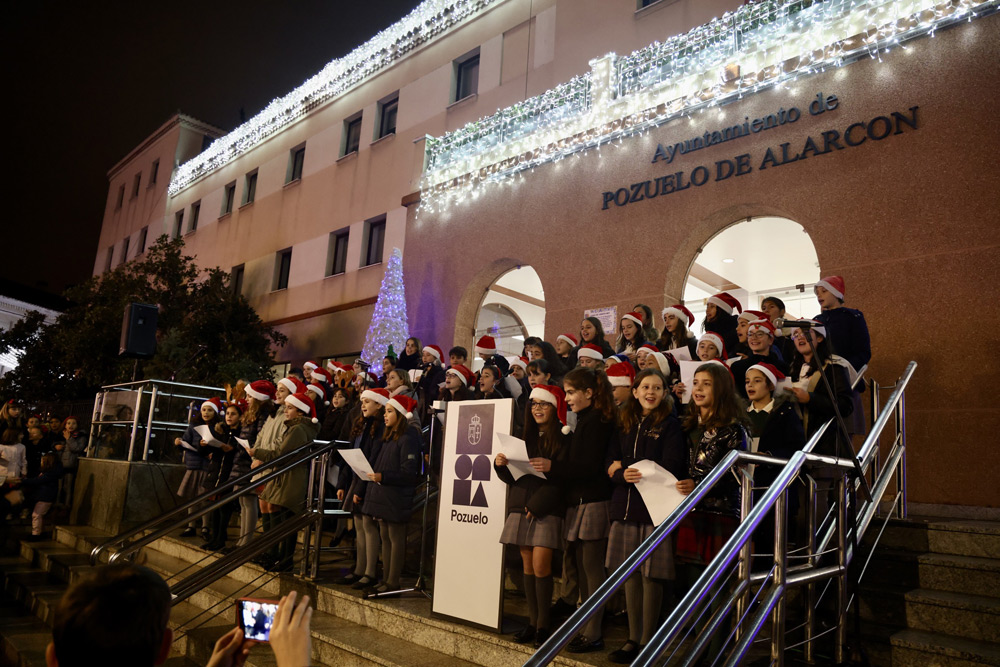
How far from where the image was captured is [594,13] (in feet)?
46.6

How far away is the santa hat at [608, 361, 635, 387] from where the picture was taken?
18.0ft

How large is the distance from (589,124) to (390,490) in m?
7.95

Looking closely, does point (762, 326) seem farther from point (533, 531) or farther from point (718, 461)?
point (533, 531)

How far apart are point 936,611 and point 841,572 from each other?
26.8 inches

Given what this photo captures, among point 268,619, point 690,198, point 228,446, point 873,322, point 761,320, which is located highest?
point 690,198

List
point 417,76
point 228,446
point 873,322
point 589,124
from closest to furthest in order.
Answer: point 873,322, point 228,446, point 589,124, point 417,76

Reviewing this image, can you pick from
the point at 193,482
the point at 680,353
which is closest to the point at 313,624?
the point at 680,353

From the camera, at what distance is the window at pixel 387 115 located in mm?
19328

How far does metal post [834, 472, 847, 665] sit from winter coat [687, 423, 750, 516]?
0.62 metres

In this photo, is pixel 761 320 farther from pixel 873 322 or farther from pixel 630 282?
pixel 630 282

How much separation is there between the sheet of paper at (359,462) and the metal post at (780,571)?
3614 mm

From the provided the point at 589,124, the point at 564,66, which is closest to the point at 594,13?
the point at 564,66

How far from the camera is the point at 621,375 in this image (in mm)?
5523

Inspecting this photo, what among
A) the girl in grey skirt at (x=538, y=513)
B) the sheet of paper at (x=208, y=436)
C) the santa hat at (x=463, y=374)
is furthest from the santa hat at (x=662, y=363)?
the sheet of paper at (x=208, y=436)
